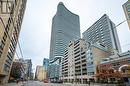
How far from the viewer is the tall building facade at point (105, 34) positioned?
121m

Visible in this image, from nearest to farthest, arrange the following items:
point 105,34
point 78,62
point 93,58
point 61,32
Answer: point 93,58
point 78,62
point 105,34
point 61,32

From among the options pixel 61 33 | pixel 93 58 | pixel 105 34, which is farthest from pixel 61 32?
pixel 93 58

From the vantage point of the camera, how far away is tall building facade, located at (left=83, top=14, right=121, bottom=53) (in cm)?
12138

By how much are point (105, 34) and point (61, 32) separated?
216 ft

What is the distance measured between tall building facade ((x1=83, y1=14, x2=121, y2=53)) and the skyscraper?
40884 mm

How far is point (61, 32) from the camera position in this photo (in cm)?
17375

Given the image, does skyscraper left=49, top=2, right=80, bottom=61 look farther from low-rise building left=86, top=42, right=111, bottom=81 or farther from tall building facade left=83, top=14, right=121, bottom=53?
low-rise building left=86, top=42, right=111, bottom=81

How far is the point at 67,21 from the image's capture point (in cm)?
19062

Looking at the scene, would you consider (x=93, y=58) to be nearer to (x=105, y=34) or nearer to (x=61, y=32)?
(x=105, y=34)

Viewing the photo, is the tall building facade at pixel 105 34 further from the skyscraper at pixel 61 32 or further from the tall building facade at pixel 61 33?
the skyscraper at pixel 61 32

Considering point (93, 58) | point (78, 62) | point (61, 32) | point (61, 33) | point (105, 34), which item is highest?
point (61, 32)

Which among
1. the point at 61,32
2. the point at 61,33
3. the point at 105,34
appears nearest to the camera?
the point at 105,34

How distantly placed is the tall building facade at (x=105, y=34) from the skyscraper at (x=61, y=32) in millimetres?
40884

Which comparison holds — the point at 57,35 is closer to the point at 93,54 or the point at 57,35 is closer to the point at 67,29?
the point at 67,29
